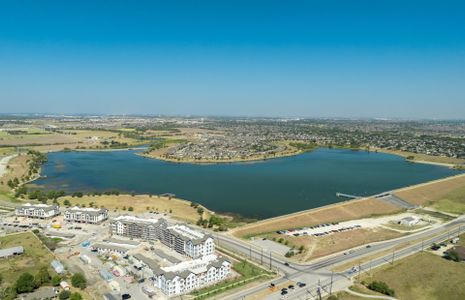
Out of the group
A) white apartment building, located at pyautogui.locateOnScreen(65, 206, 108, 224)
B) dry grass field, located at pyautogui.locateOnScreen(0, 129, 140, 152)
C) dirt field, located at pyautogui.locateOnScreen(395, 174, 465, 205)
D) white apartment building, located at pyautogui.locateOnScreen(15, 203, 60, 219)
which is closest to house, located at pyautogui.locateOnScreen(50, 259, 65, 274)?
white apartment building, located at pyautogui.locateOnScreen(65, 206, 108, 224)

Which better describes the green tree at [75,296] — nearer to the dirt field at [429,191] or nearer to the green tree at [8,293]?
the green tree at [8,293]

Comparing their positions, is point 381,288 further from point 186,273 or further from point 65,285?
point 65,285

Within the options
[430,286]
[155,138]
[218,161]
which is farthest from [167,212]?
[155,138]

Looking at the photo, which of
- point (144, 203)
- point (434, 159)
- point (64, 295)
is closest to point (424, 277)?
point (64, 295)

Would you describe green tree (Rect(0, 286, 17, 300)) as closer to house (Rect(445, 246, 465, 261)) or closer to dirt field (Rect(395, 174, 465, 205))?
house (Rect(445, 246, 465, 261))

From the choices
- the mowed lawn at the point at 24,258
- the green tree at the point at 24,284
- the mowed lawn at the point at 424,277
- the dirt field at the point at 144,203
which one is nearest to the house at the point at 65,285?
the green tree at the point at 24,284
